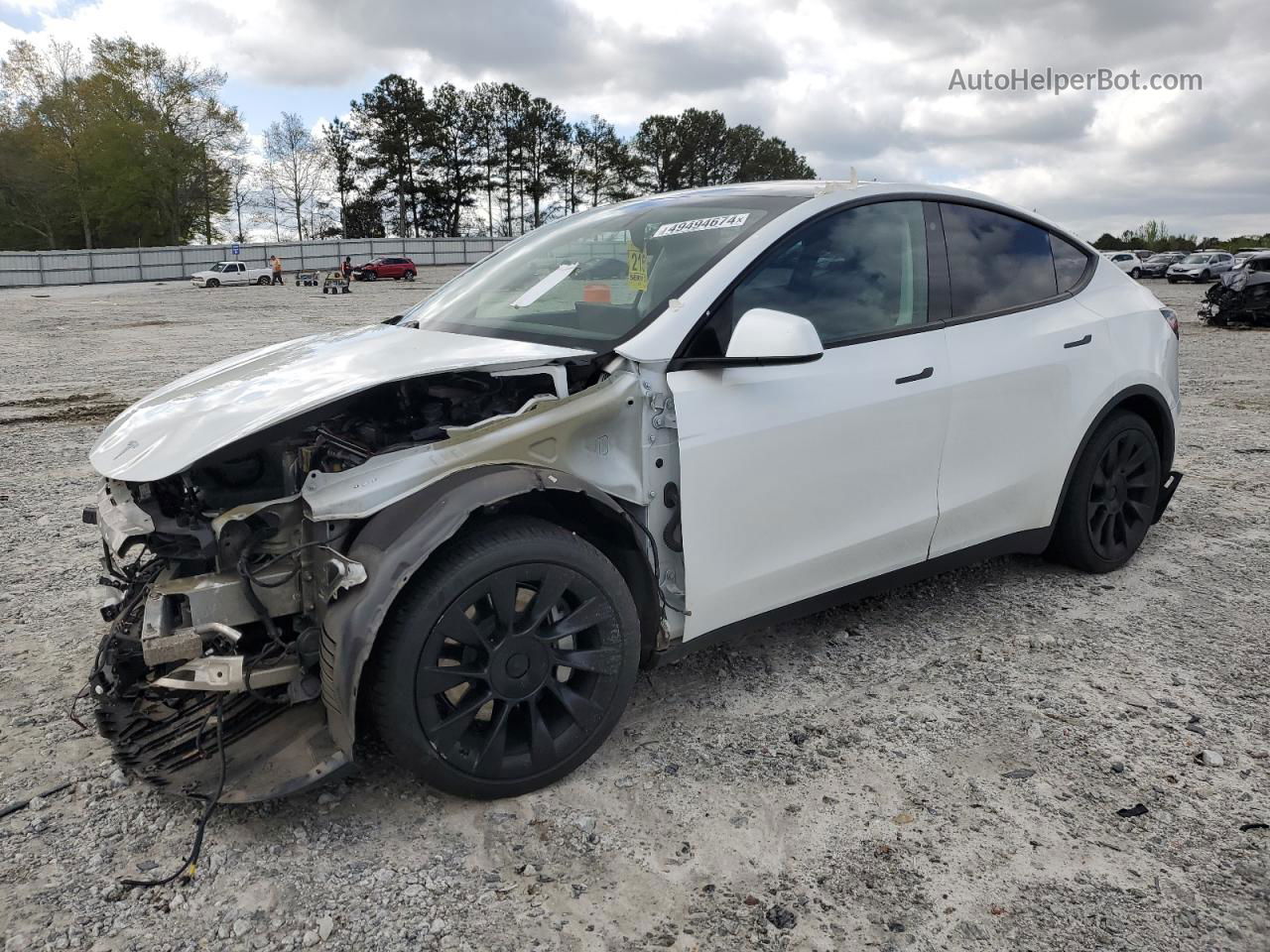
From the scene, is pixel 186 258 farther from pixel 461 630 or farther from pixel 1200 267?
pixel 461 630

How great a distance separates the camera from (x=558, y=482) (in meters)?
2.55

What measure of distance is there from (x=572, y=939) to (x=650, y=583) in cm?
99

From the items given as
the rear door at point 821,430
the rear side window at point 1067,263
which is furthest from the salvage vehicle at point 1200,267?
the rear door at point 821,430

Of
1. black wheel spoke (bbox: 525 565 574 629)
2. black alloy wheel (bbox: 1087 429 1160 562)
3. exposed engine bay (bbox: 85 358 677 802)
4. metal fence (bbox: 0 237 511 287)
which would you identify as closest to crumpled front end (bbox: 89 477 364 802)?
exposed engine bay (bbox: 85 358 677 802)

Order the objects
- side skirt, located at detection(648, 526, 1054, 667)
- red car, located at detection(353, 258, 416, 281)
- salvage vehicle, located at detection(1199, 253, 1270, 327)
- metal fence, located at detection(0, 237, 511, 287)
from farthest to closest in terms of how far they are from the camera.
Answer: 1. metal fence, located at detection(0, 237, 511, 287)
2. red car, located at detection(353, 258, 416, 281)
3. salvage vehicle, located at detection(1199, 253, 1270, 327)
4. side skirt, located at detection(648, 526, 1054, 667)

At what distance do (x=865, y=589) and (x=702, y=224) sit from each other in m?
1.41

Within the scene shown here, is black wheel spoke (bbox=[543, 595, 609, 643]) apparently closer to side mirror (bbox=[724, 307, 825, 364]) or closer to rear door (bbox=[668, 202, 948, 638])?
rear door (bbox=[668, 202, 948, 638])

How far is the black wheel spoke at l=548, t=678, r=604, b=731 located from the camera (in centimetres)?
263

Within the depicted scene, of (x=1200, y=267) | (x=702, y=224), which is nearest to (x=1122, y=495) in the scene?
(x=702, y=224)

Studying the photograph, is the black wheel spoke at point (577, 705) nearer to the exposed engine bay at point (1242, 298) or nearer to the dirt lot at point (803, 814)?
the dirt lot at point (803, 814)

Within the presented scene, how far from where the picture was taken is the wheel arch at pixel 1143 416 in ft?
13.0

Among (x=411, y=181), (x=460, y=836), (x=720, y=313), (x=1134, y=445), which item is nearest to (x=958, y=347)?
(x=720, y=313)

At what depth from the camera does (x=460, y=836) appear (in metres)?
2.48

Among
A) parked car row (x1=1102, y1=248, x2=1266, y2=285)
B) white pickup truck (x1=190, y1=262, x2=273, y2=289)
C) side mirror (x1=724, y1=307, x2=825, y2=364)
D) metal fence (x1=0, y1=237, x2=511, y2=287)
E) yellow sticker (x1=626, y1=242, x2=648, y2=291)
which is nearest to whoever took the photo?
side mirror (x1=724, y1=307, x2=825, y2=364)
